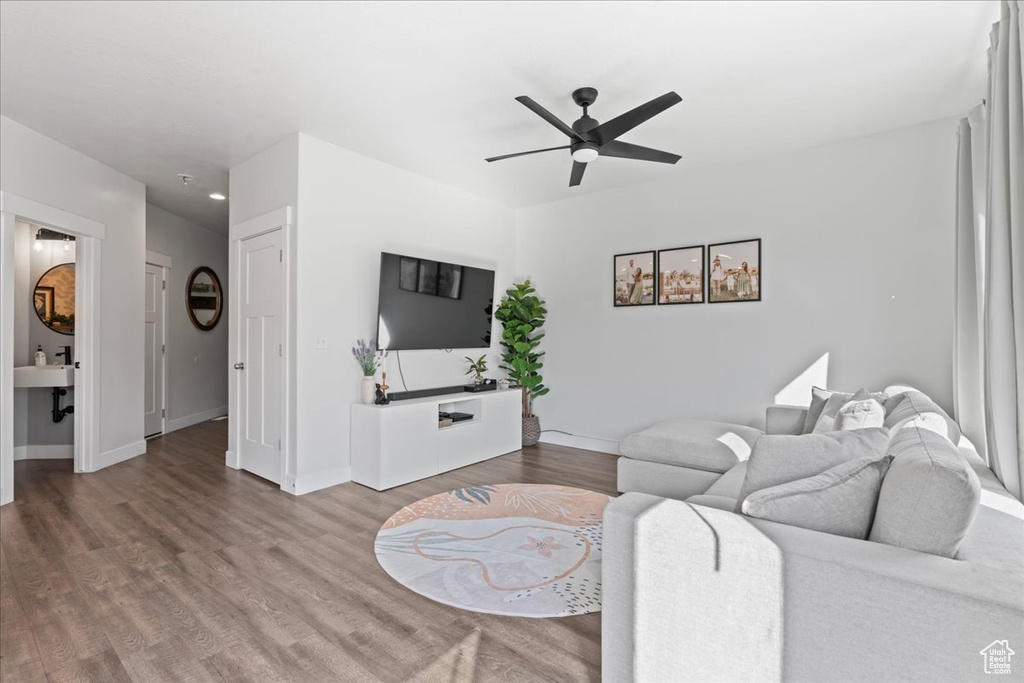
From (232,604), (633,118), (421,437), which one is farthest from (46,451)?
(633,118)

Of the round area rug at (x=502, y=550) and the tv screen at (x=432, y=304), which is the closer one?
the round area rug at (x=502, y=550)

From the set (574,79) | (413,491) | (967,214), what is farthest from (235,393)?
(967,214)

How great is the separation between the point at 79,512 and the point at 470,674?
3179 millimetres

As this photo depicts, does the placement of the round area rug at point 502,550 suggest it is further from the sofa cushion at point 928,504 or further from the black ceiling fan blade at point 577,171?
the black ceiling fan blade at point 577,171

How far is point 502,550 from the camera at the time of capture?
269 cm

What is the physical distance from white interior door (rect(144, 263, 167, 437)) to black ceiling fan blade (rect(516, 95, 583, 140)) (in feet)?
17.5

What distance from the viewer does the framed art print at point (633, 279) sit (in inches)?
191

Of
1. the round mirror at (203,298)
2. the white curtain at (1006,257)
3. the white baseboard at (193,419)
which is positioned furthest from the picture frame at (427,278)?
the white baseboard at (193,419)

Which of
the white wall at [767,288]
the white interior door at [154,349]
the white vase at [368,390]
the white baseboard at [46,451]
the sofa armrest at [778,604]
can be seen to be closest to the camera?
the sofa armrest at [778,604]

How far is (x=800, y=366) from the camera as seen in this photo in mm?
4004

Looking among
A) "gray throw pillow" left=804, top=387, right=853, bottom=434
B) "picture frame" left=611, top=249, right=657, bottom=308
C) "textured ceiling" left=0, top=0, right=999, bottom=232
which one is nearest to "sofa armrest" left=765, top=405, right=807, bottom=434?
"gray throw pillow" left=804, top=387, right=853, bottom=434

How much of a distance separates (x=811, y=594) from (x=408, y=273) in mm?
3804

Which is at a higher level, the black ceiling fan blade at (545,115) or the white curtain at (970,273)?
the black ceiling fan blade at (545,115)

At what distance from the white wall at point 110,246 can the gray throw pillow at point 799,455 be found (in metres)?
5.07
